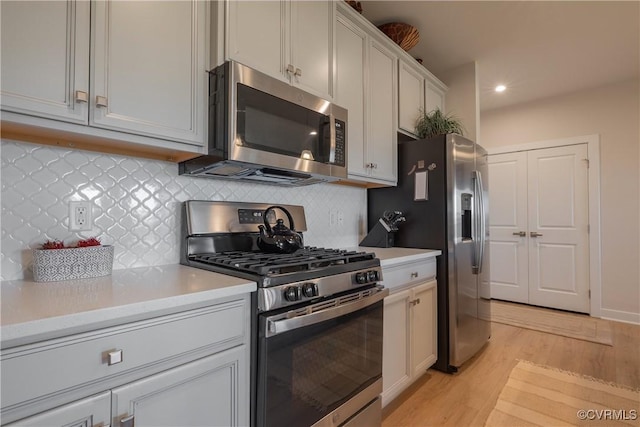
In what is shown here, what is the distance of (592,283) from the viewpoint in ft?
11.9

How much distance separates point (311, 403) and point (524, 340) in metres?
2.58

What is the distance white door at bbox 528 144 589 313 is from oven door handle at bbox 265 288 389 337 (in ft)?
11.4

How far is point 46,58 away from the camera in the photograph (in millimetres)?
978

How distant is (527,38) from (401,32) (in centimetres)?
114

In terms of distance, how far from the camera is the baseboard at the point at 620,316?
3375 mm

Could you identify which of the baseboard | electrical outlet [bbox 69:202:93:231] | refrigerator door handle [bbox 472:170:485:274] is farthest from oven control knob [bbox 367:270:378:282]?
the baseboard

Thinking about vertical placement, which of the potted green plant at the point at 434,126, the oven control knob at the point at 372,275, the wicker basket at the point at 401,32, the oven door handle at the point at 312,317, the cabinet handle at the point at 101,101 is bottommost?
the oven door handle at the point at 312,317

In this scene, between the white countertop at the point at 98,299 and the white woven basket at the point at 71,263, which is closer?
the white countertop at the point at 98,299

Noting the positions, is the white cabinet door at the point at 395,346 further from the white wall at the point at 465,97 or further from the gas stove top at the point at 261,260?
the white wall at the point at 465,97

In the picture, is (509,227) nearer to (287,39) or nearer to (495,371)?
(495,371)

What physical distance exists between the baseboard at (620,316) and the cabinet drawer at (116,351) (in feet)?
14.1

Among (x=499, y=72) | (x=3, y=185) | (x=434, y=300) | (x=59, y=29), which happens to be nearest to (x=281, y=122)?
(x=59, y=29)

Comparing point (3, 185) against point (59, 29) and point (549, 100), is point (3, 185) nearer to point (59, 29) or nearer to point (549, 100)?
point (59, 29)

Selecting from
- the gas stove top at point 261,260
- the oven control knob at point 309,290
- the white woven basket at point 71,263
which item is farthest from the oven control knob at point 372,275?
the white woven basket at point 71,263
